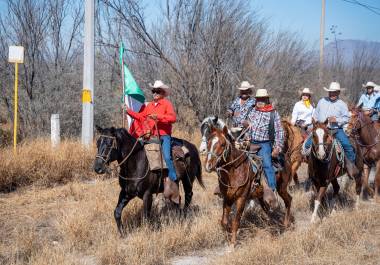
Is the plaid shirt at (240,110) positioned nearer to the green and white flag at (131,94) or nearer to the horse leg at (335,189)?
the horse leg at (335,189)

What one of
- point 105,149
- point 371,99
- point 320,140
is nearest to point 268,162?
point 320,140

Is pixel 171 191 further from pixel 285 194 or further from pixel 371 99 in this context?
pixel 371 99

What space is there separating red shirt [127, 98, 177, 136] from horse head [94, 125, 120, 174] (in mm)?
959

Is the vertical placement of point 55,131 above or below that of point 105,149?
below

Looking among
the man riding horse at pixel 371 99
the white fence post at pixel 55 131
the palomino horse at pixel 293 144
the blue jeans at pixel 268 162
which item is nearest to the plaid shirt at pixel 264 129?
the blue jeans at pixel 268 162

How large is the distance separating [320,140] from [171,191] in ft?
9.15

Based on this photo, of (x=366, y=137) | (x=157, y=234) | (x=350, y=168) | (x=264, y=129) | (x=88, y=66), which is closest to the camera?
(x=157, y=234)

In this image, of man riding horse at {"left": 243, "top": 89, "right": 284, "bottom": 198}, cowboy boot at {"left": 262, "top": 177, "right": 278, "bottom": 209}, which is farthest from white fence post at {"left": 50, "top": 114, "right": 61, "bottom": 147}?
cowboy boot at {"left": 262, "top": 177, "right": 278, "bottom": 209}

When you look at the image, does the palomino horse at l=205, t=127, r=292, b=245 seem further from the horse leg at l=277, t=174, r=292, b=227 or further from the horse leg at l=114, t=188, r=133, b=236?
the horse leg at l=114, t=188, r=133, b=236

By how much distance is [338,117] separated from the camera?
8.90m

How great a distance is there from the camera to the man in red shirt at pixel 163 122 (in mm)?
7512

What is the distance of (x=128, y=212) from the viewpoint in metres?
7.83

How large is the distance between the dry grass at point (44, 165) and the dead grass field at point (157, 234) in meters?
0.53

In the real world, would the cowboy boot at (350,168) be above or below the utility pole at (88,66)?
below
